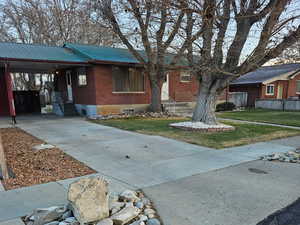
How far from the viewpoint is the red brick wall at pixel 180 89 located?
15.8 metres

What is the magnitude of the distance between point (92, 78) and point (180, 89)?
680cm

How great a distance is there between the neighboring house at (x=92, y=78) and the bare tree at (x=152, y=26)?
1338 mm

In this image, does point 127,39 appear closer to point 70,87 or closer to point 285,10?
point 70,87

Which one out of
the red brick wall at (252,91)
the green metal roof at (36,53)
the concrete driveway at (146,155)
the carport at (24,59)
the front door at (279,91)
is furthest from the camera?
the front door at (279,91)

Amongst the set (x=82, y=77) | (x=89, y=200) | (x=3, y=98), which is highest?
(x=82, y=77)

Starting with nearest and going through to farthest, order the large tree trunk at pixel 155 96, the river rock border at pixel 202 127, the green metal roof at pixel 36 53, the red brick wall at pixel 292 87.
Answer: the river rock border at pixel 202 127
the green metal roof at pixel 36 53
the large tree trunk at pixel 155 96
the red brick wall at pixel 292 87

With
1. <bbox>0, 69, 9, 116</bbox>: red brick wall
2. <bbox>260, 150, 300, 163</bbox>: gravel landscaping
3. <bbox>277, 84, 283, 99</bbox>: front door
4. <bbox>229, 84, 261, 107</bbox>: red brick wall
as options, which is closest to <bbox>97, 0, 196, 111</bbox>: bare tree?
<bbox>260, 150, 300, 163</bbox>: gravel landscaping

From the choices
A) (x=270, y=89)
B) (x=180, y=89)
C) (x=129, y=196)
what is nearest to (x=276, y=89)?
(x=270, y=89)

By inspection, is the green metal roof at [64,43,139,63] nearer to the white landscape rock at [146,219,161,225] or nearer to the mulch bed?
the mulch bed

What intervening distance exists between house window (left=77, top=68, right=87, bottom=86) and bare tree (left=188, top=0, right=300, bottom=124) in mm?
7714

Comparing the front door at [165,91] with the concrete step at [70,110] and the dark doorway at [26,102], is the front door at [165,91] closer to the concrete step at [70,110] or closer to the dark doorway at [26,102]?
the concrete step at [70,110]

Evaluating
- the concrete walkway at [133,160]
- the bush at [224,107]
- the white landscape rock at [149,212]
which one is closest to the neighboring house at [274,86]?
the bush at [224,107]

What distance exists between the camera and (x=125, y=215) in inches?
101

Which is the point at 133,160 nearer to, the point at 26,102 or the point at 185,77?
the point at 185,77
